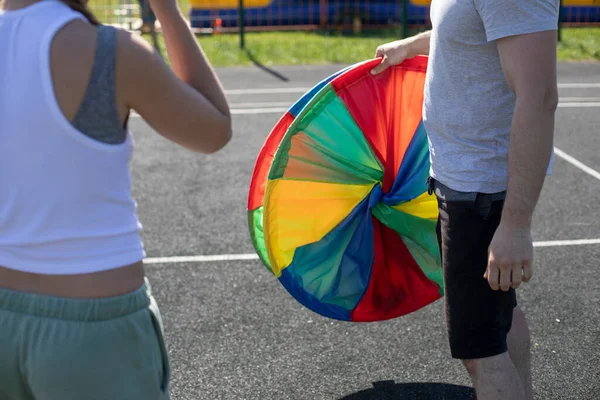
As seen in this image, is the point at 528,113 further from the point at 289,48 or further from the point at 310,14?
the point at 310,14

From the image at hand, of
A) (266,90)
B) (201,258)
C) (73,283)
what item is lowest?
(266,90)

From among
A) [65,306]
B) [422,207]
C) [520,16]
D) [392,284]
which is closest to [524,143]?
[520,16]

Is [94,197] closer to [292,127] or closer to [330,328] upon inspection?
[292,127]

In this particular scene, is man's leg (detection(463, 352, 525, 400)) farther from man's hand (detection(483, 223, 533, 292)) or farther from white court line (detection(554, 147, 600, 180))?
white court line (detection(554, 147, 600, 180))

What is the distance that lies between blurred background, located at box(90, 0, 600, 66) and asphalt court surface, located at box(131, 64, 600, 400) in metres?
8.61

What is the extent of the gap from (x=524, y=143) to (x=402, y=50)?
1.22m

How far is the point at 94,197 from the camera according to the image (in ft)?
5.55

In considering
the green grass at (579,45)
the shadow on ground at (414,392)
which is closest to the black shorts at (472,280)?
the shadow on ground at (414,392)

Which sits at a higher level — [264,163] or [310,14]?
[264,163]

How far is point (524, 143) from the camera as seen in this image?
7.68 feet

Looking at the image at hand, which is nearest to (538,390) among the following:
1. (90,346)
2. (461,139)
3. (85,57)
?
(461,139)

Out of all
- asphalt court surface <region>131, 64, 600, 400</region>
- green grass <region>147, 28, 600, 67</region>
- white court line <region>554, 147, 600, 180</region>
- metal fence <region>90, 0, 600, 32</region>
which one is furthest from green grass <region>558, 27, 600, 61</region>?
asphalt court surface <region>131, 64, 600, 400</region>

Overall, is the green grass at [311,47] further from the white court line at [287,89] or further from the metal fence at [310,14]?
the white court line at [287,89]

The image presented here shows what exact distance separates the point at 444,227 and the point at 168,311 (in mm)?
2243
